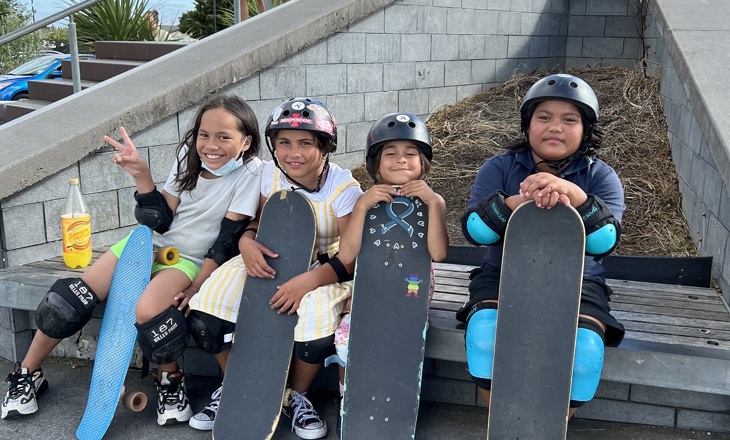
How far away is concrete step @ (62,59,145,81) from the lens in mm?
6508

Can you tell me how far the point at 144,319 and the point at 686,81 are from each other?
10.9 ft

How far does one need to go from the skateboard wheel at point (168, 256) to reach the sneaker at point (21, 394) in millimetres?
725

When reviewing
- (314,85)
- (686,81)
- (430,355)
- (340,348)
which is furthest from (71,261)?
(686,81)

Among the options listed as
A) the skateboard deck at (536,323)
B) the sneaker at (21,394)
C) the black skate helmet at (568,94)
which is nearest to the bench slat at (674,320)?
the skateboard deck at (536,323)

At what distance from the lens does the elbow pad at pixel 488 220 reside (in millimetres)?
2518

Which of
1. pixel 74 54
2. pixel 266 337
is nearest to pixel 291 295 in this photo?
pixel 266 337

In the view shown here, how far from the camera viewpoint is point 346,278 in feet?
9.43

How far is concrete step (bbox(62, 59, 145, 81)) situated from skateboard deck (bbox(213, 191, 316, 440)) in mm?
4207

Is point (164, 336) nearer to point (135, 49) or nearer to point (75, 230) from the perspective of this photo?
point (75, 230)

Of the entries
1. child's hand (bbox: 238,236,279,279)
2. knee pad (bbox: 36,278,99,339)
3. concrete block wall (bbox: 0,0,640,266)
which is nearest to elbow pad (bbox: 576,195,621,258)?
child's hand (bbox: 238,236,279,279)

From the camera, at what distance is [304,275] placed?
281 cm

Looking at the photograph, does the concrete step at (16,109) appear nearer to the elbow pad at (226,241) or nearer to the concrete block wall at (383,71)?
the concrete block wall at (383,71)

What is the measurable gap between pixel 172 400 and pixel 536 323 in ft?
4.97

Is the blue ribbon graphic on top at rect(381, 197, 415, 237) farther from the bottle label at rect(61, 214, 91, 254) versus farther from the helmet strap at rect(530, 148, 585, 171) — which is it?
the bottle label at rect(61, 214, 91, 254)
